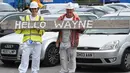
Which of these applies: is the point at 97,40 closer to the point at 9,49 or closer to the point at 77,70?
the point at 77,70

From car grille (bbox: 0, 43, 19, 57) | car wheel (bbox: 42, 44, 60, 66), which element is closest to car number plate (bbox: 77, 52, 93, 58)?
car wheel (bbox: 42, 44, 60, 66)

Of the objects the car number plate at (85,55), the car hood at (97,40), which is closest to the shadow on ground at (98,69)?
the car number plate at (85,55)

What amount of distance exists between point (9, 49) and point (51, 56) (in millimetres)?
1200

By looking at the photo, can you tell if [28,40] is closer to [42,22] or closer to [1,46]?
[42,22]

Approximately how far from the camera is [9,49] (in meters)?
9.93

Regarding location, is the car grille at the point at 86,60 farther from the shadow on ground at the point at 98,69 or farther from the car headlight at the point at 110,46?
the shadow on ground at the point at 98,69

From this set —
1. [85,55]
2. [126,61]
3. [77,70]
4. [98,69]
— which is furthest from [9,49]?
[126,61]

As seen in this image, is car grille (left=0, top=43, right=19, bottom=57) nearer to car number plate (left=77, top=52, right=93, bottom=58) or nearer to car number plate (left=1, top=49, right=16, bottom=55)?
car number plate (left=1, top=49, right=16, bottom=55)

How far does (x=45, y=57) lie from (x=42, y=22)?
2.02 metres

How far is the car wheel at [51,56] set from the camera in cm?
996

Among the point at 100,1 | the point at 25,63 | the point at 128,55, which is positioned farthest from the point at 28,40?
the point at 100,1

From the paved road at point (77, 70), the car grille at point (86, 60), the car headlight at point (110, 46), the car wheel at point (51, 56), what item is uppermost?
the car headlight at point (110, 46)

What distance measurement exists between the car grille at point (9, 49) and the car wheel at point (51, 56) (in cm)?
86

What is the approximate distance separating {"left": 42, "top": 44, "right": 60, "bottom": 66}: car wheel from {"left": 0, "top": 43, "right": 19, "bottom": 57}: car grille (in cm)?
86
